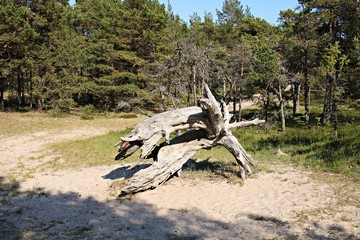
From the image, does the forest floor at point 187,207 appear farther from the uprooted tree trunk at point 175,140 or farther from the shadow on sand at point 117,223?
the uprooted tree trunk at point 175,140

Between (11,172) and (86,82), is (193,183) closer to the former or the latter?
(11,172)

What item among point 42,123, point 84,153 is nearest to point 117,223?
point 84,153

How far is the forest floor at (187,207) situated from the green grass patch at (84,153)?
A: 4.72 ft

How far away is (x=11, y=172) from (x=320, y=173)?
34.8 ft

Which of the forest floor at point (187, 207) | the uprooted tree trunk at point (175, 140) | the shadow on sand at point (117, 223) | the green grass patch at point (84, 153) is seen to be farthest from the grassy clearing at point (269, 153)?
the shadow on sand at point (117, 223)

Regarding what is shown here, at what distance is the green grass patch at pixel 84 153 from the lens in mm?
13430

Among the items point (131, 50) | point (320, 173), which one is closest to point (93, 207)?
point (320, 173)

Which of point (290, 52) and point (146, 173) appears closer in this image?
point (146, 173)

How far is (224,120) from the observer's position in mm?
10289

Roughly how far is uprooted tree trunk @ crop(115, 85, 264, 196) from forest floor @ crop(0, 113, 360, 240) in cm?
48

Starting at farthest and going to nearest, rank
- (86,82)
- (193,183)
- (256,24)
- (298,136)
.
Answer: (256,24) < (86,82) < (298,136) < (193,183)

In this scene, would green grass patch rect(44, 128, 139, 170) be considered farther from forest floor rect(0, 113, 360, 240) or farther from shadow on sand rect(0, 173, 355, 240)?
shadow on sand rect(0, 173, 355, 240)

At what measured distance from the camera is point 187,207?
827cm

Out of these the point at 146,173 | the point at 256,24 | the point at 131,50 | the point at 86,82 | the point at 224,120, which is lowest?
the point at 146,173
